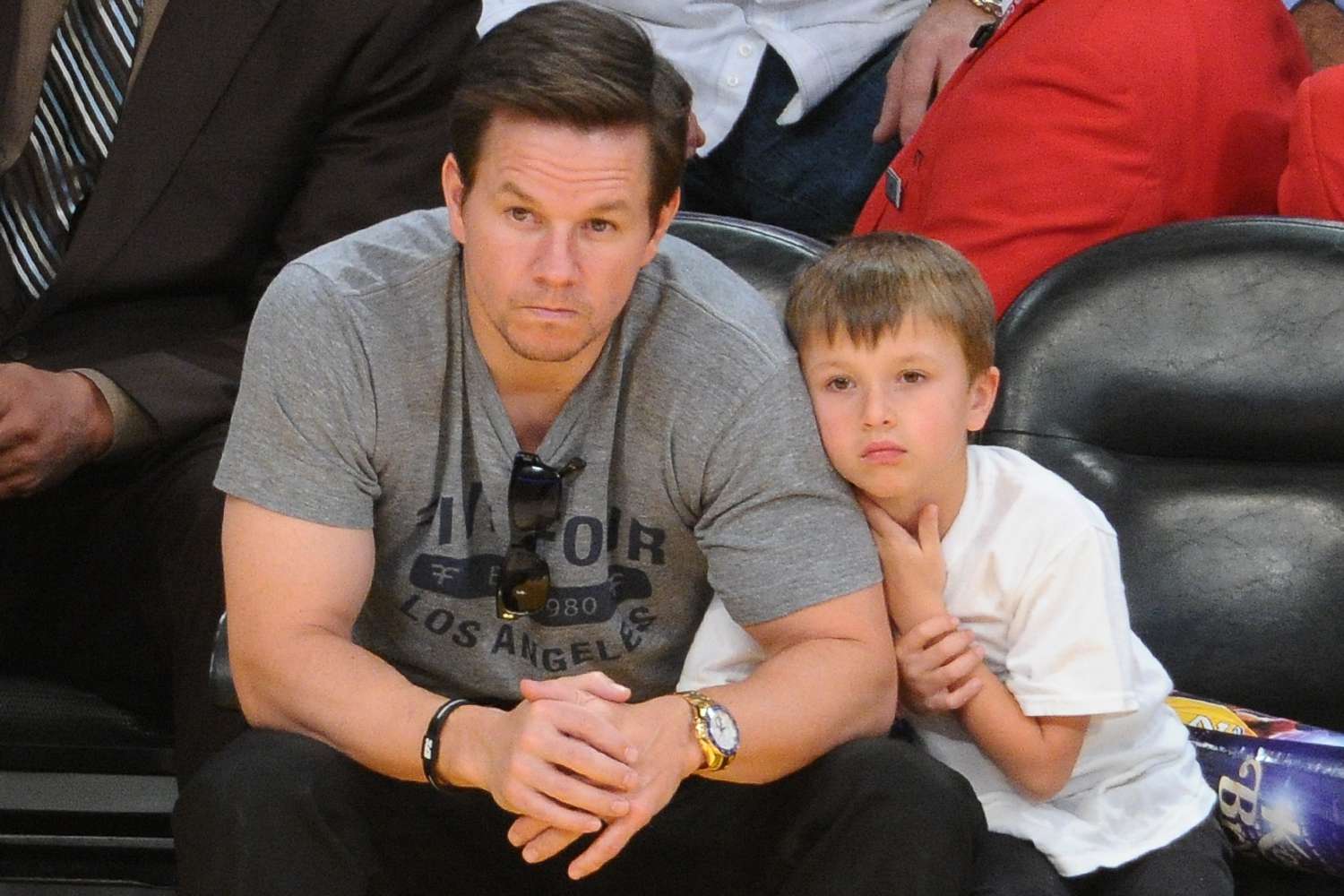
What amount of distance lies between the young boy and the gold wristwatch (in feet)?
0.59

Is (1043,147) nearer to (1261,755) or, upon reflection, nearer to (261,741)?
(1261,755)

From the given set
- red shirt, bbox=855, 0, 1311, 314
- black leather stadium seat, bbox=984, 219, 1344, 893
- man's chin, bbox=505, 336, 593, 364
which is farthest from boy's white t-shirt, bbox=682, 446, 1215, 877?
red shirt, bbox=855, 0, 1311, 314

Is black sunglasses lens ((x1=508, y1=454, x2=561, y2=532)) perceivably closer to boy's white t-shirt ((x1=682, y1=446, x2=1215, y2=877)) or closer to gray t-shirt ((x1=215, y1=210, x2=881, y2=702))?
gray t-shirt ((x1=215, y1=210, x2=881, y2=702))

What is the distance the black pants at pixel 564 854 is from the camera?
1818 millimetres

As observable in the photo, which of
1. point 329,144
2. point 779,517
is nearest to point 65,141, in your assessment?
point 329,144

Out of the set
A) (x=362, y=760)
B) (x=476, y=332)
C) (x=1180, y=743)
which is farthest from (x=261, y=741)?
(x=1180, y=743)

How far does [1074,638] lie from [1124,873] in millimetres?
258

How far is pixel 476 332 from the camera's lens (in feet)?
6.93

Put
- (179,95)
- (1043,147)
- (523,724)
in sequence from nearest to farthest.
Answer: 1. (523,724)
2. (1043,147)
3. (179,95)

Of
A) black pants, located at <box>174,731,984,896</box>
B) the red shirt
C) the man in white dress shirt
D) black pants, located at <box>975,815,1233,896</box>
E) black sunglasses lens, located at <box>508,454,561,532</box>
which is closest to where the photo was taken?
black pants, located at <box>174,731,984,896</box>

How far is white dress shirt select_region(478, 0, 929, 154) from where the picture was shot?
312 cm

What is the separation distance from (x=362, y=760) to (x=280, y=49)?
1224mm

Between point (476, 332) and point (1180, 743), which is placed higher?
point (476, 332)

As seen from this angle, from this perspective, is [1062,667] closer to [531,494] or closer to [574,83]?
[531,494]
